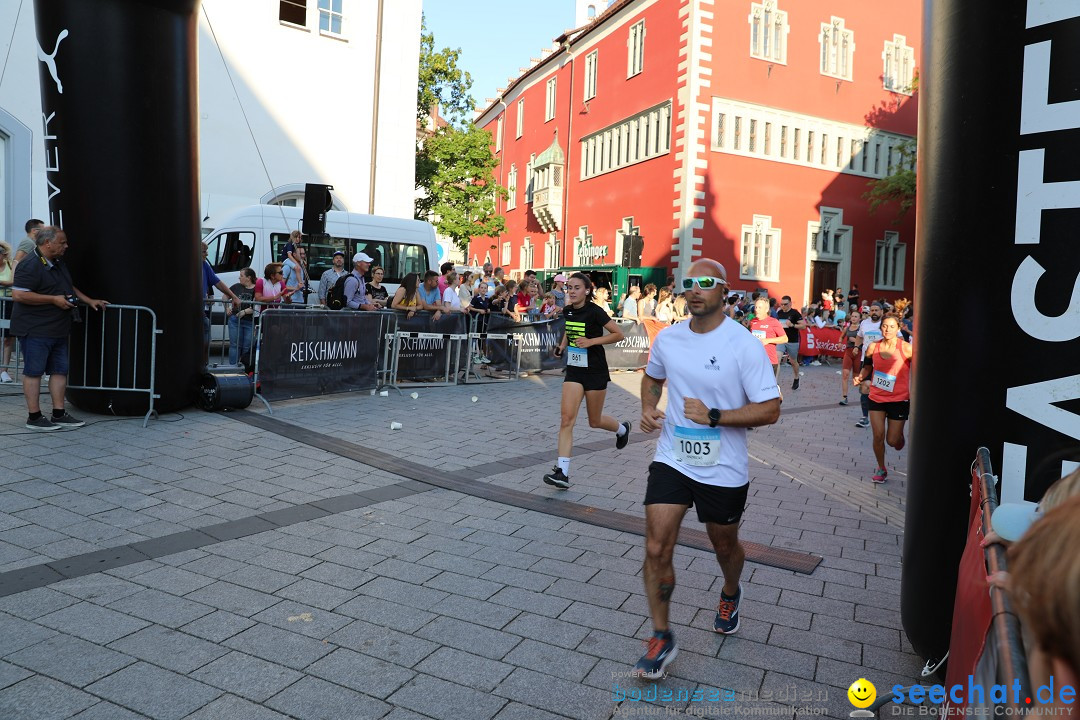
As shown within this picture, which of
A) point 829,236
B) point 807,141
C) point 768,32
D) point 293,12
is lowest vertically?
point 829,236

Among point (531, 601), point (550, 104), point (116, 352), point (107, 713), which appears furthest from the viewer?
point (550, 104)

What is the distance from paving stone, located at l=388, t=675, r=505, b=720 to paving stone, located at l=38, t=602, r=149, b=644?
4.64 feet

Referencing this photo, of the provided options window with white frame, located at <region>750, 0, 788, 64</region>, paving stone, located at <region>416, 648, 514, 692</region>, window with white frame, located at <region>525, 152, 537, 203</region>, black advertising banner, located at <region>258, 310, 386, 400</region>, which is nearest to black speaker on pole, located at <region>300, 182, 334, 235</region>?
black advertising banner, located at <region>258, 310, 386, 400</region>

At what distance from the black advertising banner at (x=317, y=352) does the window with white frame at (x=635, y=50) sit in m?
24.6

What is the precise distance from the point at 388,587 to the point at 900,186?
31.8 metres

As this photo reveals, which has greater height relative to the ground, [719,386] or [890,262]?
[890,262]

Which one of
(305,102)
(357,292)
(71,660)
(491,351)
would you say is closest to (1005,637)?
(71,660)

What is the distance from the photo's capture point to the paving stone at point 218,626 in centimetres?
359

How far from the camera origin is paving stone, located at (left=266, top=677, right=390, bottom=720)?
2.95 m

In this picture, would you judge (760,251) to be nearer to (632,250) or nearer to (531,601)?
(632,250)

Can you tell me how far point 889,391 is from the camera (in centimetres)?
758

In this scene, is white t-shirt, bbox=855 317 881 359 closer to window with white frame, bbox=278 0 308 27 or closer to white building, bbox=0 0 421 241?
white building, bbox=0 0 421 241

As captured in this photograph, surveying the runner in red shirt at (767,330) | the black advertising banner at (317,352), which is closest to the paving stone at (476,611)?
the black advertising banner at (317,352)

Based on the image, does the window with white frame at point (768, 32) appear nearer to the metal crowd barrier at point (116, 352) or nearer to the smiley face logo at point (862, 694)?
the metal crowd barrier at point (116, 352)
